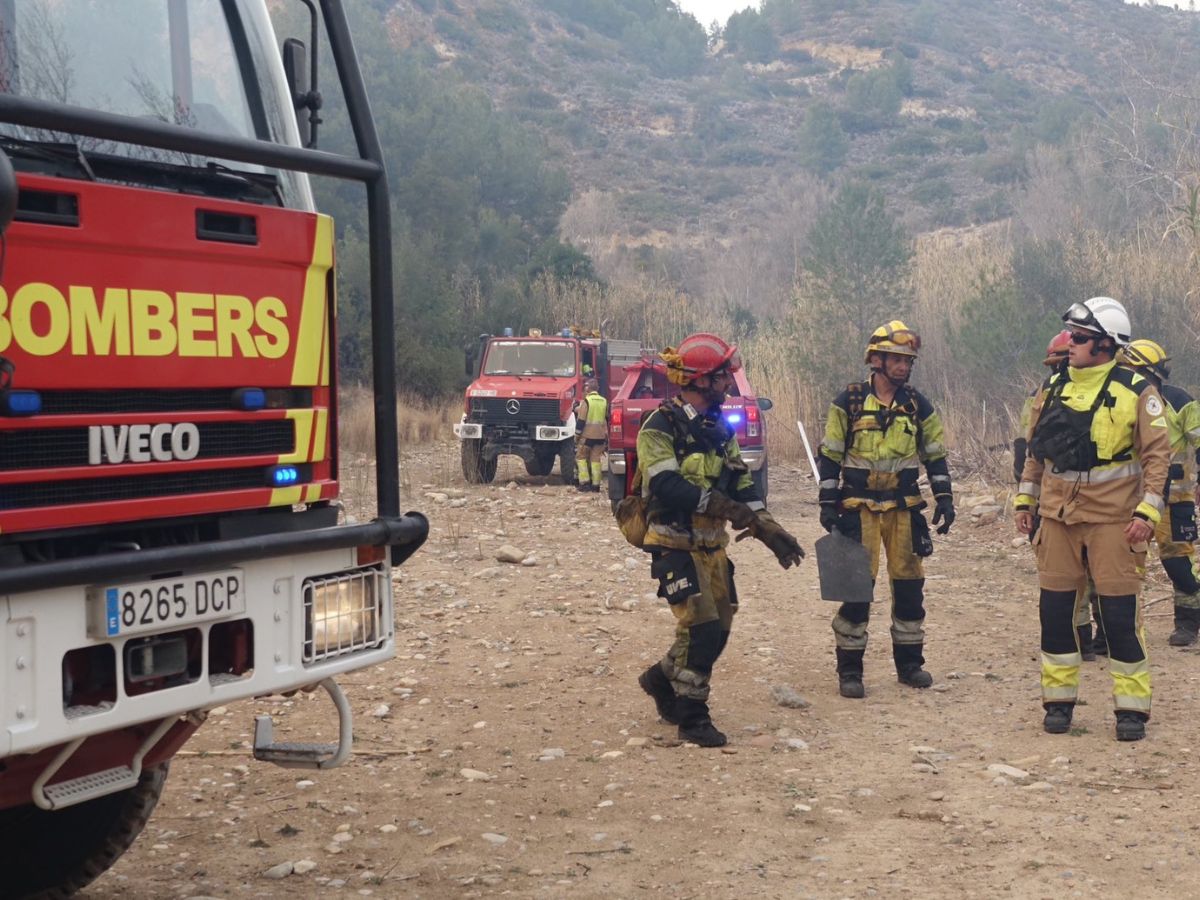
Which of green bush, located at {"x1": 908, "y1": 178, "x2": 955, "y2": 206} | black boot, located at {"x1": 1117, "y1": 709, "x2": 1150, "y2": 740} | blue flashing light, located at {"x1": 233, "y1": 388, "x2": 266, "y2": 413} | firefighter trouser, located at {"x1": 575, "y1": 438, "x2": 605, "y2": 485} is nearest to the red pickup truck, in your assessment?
firefighter trouser, located at {"x1": 575, "y1": 438, "x2": 605, "y2": 485}

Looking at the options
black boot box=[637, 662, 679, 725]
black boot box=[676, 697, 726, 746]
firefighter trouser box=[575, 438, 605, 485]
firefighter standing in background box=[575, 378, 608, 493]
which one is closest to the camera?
black boot box=[676, 697, 726, 746]

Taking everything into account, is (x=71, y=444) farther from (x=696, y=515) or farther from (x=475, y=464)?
(x=475, y=464)

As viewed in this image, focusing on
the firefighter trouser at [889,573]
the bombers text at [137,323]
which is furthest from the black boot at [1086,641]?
the bombers text at [137,323]

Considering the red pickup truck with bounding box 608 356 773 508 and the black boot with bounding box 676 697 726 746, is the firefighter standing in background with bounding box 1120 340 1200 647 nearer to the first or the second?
the black boot with bounding box 676 697 726 746

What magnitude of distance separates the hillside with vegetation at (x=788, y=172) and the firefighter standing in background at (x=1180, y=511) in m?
4.02

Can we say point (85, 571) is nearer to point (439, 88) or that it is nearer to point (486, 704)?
point (486, 704)

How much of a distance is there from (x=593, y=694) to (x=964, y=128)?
5615 cm

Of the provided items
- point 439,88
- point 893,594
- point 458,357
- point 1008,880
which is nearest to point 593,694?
point 893,594

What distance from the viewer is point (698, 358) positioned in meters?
6.55

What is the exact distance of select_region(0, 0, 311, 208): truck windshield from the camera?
3.75m

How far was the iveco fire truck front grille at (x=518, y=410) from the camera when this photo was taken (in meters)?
18.0

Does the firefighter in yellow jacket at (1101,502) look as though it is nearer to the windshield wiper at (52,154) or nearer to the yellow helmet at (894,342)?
the yellow helmet at (894,342)

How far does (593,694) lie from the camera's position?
7.43m

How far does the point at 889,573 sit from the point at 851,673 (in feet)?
1.81
